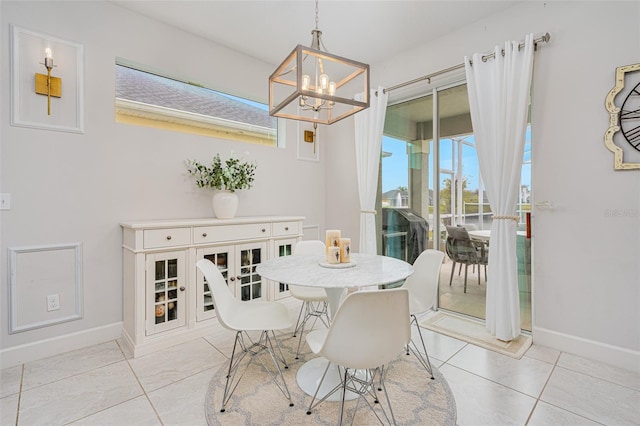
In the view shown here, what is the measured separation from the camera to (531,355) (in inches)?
88.5

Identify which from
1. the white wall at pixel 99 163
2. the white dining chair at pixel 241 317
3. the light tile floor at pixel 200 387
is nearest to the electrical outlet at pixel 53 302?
the white wall at pixel 99 163

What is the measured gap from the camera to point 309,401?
173cm

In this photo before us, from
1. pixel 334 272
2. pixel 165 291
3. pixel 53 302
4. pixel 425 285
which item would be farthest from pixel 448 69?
pixel 53 302

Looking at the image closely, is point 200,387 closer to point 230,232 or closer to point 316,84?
point 230,232

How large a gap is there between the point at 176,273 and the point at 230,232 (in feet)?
1.92

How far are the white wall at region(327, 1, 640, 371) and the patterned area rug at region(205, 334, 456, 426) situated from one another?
1.26 m

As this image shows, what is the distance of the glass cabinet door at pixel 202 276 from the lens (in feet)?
8.53

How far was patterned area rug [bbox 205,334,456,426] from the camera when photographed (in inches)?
62.0

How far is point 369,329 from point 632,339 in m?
2.15

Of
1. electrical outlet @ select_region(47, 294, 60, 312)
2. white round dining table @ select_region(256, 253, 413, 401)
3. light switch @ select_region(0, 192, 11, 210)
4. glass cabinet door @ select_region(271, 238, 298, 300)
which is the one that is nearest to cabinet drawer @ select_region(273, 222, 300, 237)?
glass cabinet door @ select_region(271, 238, 298, 300)

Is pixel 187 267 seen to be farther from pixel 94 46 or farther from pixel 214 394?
pixel 94 46

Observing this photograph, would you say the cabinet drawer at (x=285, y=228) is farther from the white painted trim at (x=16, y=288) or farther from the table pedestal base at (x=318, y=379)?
the white painted trim at (x=16, y=288)

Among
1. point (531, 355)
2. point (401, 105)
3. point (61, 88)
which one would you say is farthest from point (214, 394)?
point (401, 105)

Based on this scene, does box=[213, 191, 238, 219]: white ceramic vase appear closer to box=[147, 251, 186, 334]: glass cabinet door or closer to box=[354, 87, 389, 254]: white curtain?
box=[147, 251, 186, 334]: glass cabinet door
